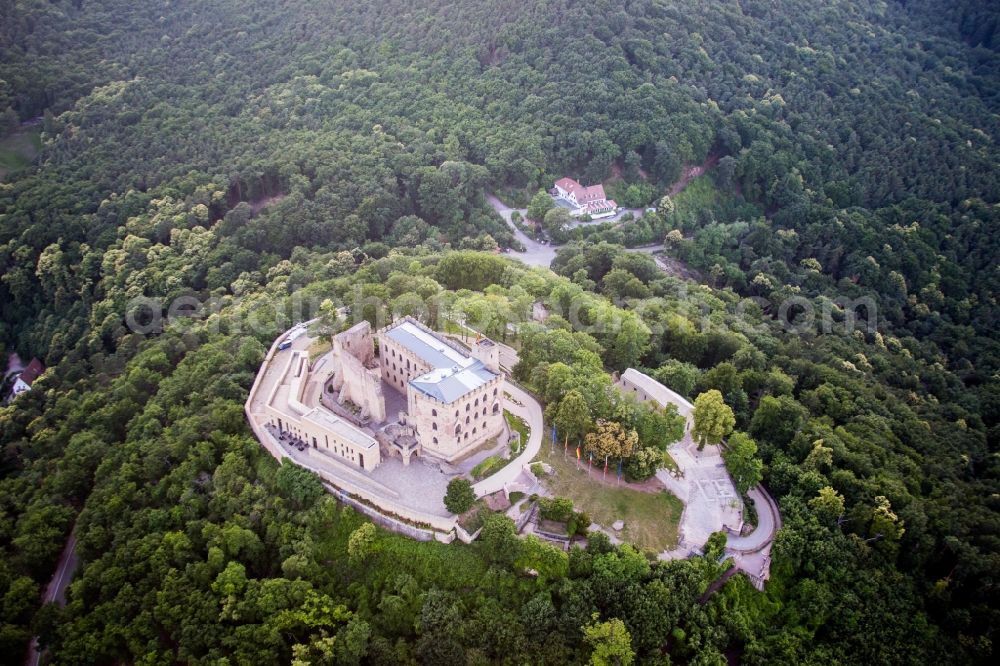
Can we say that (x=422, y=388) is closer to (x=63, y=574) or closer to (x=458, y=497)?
(x=458, y=497)

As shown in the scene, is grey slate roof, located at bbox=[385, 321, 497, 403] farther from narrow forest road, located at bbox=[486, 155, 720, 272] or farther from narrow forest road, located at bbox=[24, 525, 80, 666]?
narrow forest road, located at bbox=[486, 155, 720, 272]

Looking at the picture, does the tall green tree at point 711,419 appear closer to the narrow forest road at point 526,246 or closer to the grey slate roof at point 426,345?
the grey slate roof at point 426,345

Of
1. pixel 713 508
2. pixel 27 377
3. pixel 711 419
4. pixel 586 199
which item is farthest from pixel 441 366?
pixel 586 199

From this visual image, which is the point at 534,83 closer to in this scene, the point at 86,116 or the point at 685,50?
the point at 685,50

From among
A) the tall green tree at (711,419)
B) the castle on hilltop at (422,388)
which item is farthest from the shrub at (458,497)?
the tall green tree at (711,419)

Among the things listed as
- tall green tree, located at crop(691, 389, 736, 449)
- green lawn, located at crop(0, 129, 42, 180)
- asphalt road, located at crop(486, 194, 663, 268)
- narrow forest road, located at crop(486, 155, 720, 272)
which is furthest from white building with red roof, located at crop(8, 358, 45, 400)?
tall green tree, located at crop(691, 389, 736, 449)

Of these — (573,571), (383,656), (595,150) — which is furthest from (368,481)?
(595,150)
